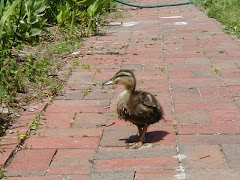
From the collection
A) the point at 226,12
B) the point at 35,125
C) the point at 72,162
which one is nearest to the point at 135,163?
the point at 72,162

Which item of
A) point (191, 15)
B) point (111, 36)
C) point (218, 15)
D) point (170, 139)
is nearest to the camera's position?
point (170, 139)

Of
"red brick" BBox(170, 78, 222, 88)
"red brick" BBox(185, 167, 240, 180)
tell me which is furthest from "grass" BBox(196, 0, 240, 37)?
"red brick" BBox(185, 167, 240, 180)

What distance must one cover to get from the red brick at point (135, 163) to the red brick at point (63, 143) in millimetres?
448

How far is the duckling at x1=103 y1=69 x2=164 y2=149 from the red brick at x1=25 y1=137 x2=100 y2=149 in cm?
40

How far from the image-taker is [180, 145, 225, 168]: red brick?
3.77 meters

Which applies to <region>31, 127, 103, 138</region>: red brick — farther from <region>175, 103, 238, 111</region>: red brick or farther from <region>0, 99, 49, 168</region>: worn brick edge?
<region>175, 103, 238, 111</region>: red brick

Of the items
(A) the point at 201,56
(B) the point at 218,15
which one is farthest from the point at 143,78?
(B) the point at 218,15

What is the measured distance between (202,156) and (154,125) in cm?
101

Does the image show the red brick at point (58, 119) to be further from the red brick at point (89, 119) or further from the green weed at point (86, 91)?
the green weed at point (86, 91)

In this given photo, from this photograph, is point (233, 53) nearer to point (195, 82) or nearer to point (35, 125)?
point (195, 82)

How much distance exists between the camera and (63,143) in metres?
4.43

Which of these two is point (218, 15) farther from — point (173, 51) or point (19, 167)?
point (19, 167)

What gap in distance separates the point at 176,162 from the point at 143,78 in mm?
2848

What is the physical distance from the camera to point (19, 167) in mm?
3914
